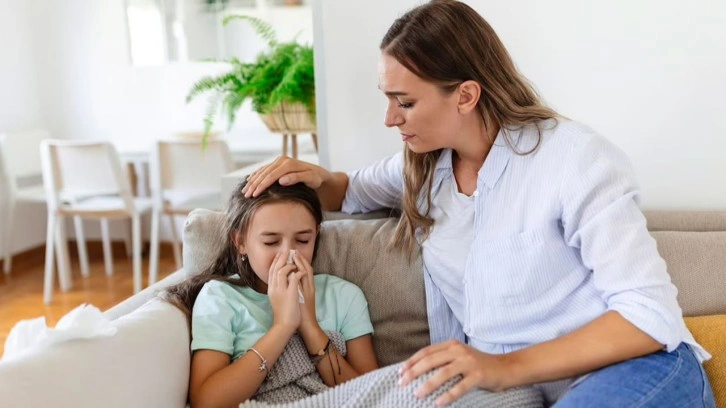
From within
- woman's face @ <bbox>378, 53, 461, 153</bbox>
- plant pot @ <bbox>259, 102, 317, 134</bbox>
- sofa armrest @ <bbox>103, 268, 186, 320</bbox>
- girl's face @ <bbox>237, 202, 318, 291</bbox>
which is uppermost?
woman's face @ <bbox>378, 53, 461, 153</bbox>

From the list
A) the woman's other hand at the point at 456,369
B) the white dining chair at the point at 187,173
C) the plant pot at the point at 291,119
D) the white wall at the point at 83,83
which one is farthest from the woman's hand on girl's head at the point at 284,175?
the white wall at the point at 83,83

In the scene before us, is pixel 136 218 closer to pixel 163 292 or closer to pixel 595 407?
pixel 163 292

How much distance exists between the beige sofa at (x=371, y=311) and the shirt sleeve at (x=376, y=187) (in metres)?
0.06

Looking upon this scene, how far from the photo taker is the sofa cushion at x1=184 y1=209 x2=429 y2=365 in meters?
1.60

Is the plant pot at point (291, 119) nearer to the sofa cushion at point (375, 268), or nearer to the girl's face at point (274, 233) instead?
the sofa cushion at point (375, 268)

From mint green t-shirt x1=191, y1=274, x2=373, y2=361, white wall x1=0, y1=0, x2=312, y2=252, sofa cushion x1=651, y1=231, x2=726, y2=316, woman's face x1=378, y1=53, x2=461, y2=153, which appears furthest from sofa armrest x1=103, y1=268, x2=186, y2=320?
white wall x1=0, y1=0, x2=312, y2=252

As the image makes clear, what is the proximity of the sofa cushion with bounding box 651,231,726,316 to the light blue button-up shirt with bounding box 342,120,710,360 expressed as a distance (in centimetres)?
25

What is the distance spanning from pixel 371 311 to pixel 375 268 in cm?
9

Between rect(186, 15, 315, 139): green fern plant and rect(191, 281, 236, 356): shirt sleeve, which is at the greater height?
rect(186, 15, 315, 139): green fern plant

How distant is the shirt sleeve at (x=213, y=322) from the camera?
1432mm

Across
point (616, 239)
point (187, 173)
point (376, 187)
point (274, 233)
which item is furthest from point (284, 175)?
point (187, 173)

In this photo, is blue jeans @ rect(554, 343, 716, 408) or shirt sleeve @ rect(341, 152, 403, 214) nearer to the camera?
blue jeans @ rect(554, 343, 716, 408)

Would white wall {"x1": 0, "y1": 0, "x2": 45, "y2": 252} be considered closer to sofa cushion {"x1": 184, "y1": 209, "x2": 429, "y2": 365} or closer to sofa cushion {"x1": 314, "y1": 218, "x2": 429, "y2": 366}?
sofa cushion {"x1": 184, "y1": 209, "x2": 429, "y2": 365}

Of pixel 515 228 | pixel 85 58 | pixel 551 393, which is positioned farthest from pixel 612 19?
pixel 85 58
